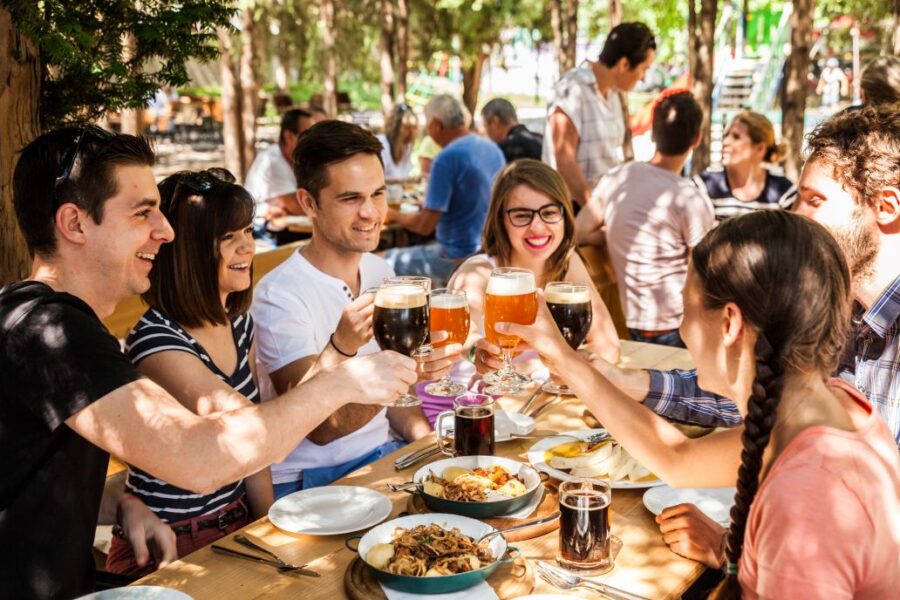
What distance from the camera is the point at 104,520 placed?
8.34 ft

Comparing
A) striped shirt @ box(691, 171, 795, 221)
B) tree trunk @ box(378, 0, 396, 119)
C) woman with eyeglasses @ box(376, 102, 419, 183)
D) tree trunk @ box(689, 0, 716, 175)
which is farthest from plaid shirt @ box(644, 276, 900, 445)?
tree trunk @ box(378, 0, 396, 119)

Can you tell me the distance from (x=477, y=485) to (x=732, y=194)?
4.77 metres

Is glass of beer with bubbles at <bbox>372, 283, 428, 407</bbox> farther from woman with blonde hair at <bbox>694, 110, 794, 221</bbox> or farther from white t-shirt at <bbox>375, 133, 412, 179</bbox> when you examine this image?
white t-shirt at <bbox>375, 133, 412, 179</bbox>

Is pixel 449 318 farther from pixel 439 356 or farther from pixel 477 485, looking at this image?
pixel 477 485

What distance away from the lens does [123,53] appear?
3.04 m

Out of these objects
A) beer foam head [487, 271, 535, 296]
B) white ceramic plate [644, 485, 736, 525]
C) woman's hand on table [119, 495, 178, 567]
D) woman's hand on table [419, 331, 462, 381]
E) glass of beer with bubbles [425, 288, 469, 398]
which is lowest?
woman's hand on table [119, 495, 178, 567]

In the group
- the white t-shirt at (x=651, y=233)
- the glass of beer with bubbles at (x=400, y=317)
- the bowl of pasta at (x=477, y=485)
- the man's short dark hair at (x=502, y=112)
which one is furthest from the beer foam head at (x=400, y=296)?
the man's short dark hair at (x=502, y=112)

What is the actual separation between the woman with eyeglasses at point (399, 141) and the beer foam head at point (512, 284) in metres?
7.32

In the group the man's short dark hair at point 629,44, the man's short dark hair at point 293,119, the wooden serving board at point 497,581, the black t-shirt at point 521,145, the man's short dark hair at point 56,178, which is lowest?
the wooden serving board at point 497,581

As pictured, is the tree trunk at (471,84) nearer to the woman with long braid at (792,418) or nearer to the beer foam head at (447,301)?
the beer foam head at (447,301)

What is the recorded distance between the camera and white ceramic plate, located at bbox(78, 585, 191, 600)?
6.08 ft

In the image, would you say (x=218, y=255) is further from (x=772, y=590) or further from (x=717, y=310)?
(x=772, y=590)

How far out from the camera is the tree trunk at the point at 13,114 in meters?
2.85

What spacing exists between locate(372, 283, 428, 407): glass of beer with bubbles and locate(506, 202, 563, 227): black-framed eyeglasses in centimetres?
149
